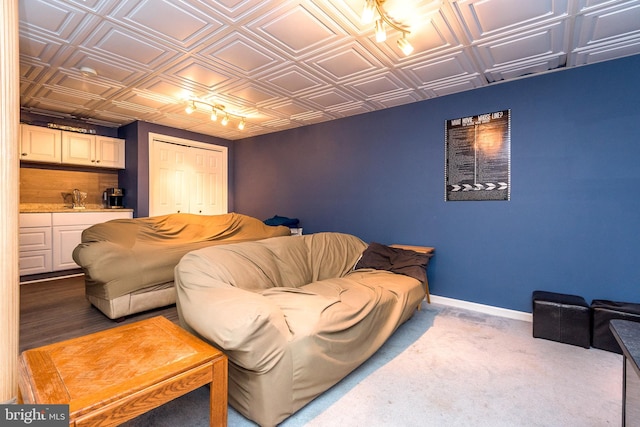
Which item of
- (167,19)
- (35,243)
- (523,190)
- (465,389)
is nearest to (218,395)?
(465,389)

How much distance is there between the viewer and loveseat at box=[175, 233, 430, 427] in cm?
148

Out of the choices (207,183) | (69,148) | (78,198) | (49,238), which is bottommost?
(49,238)

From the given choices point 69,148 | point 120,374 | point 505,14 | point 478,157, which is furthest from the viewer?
point 69,148

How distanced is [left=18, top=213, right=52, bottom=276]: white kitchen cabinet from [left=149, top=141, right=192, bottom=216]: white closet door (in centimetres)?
137

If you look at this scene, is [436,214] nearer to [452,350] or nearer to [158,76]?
[452,350]

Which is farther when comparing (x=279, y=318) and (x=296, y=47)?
(x=296, y=47)

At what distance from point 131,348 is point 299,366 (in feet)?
2.69

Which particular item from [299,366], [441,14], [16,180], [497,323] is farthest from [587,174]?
[16,180]

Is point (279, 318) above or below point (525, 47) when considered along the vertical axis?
below

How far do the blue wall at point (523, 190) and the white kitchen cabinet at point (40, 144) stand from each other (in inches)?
166

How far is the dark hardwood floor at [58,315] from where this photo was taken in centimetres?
257

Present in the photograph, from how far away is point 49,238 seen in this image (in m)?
4.33

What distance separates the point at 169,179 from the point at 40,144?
1774 millimetres

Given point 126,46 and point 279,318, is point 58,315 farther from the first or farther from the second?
point 279,318
